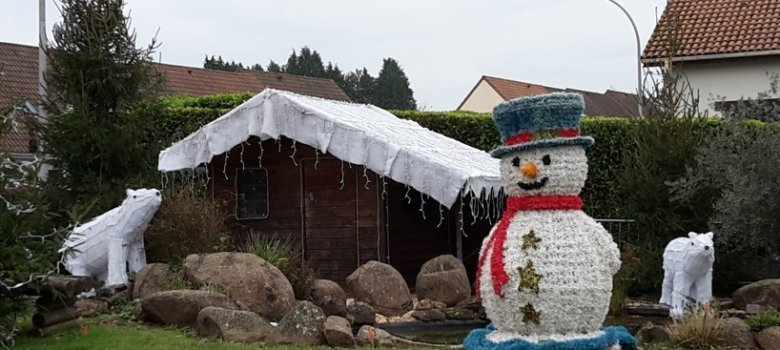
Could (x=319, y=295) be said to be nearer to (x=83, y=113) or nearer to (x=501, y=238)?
(x=501, y=238)

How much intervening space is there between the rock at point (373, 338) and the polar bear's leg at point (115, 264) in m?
4.17

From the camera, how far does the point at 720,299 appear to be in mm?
13227

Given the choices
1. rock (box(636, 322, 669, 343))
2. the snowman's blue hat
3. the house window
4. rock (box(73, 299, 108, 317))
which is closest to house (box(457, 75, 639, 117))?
the house window

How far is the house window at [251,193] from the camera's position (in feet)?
51.2

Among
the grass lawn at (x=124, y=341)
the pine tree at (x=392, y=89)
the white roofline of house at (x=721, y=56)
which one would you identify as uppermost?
the pine tree at (x=392, y=89)

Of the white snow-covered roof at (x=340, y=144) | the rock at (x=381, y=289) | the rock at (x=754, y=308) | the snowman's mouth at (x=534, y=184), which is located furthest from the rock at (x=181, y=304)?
the rock at (x=754, y=308)

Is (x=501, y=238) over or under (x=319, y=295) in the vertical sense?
over

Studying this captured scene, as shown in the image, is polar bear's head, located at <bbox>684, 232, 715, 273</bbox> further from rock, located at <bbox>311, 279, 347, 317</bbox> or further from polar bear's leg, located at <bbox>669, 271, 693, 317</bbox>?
rock, located at <bbox>311, 279, 347, 317</bbox>

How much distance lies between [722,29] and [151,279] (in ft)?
55.2

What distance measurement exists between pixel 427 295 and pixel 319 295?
173 centimetres

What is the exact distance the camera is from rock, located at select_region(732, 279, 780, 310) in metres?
12.1

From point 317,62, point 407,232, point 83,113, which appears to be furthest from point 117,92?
point 317,62

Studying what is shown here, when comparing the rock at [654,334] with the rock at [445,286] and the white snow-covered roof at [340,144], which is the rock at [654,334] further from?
the white snow-covered roof at [340,144]

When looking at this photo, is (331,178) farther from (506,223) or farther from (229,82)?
(229,82)
